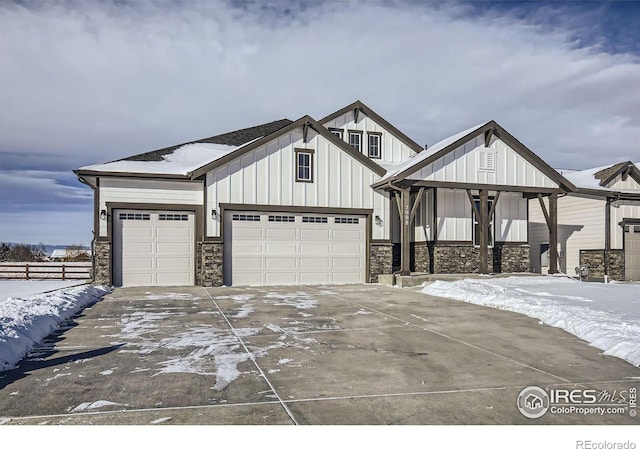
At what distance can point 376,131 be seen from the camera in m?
22.4

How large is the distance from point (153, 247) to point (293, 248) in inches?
186

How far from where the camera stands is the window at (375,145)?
2231 cm

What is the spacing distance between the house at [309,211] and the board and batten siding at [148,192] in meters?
0.03

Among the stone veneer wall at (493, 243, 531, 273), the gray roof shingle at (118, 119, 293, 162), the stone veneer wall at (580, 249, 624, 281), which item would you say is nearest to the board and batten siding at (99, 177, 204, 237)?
the gray roof shingle at (118, 119, 293, 162)

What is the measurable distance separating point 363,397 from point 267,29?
10.0 meters

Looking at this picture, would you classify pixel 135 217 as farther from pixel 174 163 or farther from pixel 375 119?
pixel 375 119

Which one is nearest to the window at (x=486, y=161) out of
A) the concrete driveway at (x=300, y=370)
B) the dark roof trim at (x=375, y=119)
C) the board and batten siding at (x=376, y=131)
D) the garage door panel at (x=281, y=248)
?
the dark roof trim at (x=375, y=119)

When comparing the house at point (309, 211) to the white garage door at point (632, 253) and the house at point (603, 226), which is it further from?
the white garage door at point (632, 253)

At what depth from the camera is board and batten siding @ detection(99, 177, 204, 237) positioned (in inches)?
619

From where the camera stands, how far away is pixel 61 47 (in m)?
11.5

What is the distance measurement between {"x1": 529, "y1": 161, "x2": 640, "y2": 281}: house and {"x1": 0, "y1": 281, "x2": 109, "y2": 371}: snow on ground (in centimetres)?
1824
